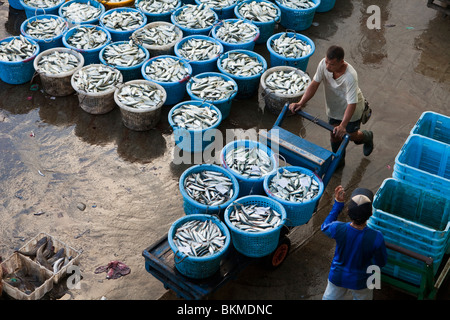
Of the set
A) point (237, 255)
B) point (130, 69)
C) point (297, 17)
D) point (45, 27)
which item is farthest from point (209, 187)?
point (297, 17)

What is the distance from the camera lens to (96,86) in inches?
313

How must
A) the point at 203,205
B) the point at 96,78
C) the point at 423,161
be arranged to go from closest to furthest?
1. the point at 203,205
2. the point at 423,161
3. the point at 96,78

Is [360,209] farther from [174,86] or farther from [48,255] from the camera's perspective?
[174,86]

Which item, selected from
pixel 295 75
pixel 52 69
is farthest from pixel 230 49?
pixel 52 69

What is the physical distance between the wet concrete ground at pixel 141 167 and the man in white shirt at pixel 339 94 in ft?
2.85

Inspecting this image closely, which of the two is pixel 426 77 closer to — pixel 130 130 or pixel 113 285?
pixel 130 130

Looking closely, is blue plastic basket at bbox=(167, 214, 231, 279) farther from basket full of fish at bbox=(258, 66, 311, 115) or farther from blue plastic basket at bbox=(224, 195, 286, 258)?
basket full of fish at bbox=(258, 66, 311, 115)

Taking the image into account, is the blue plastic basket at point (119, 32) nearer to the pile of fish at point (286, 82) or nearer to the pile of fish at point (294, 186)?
the pile of fish at point (286, 82)

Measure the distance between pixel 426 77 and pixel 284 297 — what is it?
5334mm

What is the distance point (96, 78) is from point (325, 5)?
5.12 meters

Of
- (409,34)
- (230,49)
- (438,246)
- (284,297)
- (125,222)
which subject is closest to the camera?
(438,246)

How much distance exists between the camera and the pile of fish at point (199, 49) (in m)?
8.56

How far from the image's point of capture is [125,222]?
21.3 ft

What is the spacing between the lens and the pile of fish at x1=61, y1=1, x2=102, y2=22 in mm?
9305
